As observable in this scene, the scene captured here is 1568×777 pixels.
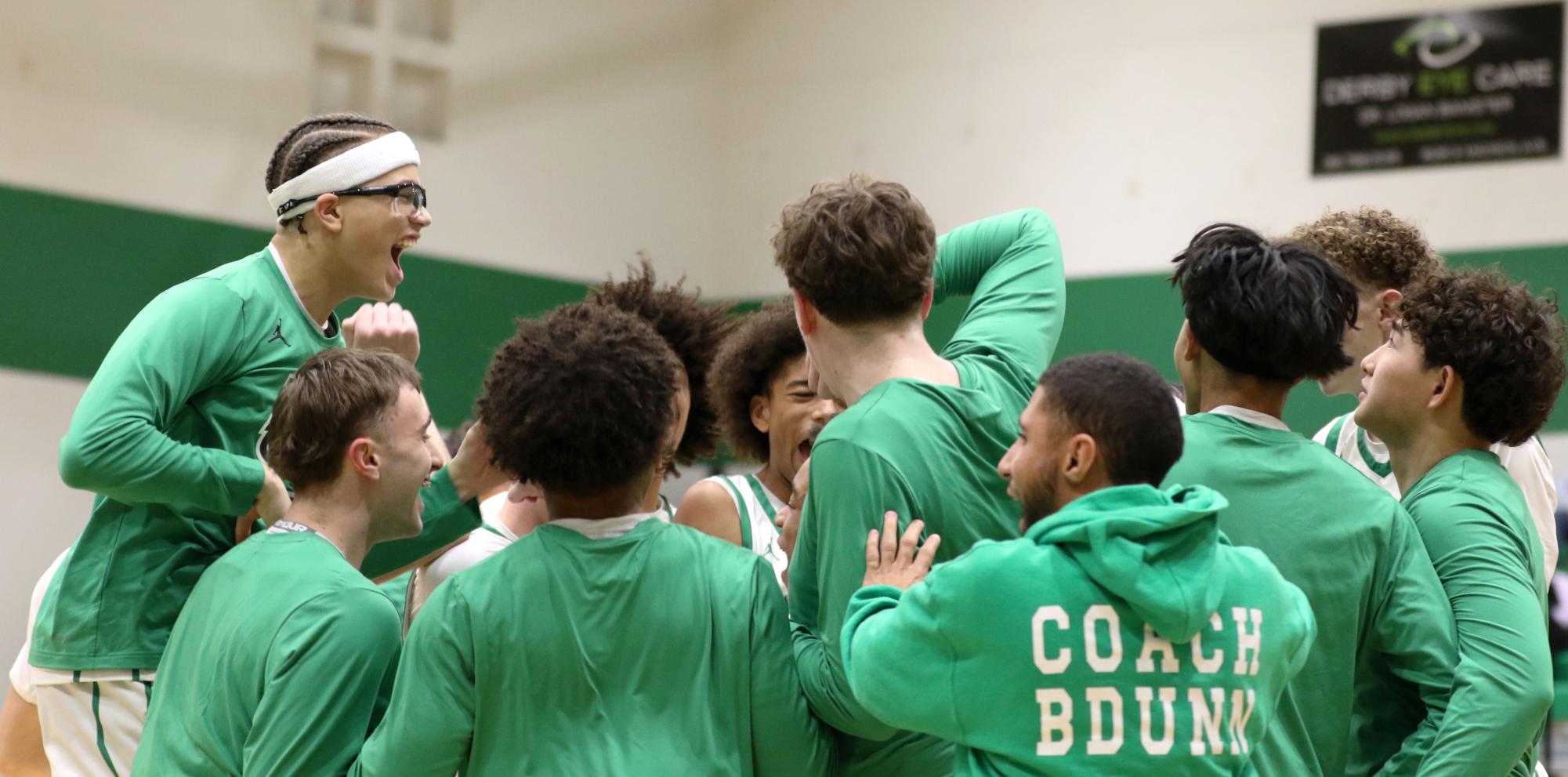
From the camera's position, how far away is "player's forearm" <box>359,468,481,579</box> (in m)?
3.23

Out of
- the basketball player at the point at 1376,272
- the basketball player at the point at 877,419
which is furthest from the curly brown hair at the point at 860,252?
the basketball player at the point at 1376,272

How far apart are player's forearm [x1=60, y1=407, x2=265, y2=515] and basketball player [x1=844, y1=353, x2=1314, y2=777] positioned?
1390 mm

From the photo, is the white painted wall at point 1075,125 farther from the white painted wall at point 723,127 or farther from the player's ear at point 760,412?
the player's ear at point 760,412

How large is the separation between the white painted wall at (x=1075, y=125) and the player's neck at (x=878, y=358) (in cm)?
692

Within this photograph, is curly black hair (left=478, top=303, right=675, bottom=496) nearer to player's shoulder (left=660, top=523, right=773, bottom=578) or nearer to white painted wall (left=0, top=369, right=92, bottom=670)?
player's shoulder (left=660, top=523, right=773, bottom=578)

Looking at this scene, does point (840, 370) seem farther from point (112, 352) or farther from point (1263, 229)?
point (1263, 229)

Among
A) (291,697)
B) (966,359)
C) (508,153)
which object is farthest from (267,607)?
(508,153)

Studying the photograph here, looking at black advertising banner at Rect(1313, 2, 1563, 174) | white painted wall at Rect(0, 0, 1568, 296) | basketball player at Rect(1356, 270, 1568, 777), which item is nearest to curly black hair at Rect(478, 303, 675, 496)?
basketball player at Rect(1356, 270, 1568, 777)

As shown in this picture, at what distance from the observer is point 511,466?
2.50m

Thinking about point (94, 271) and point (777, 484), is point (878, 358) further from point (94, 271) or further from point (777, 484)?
point (94, 271)

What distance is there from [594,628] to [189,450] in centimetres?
106

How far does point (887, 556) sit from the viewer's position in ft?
7.73

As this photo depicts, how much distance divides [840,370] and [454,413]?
7464mm

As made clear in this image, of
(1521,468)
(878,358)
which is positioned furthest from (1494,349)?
(878,358)
